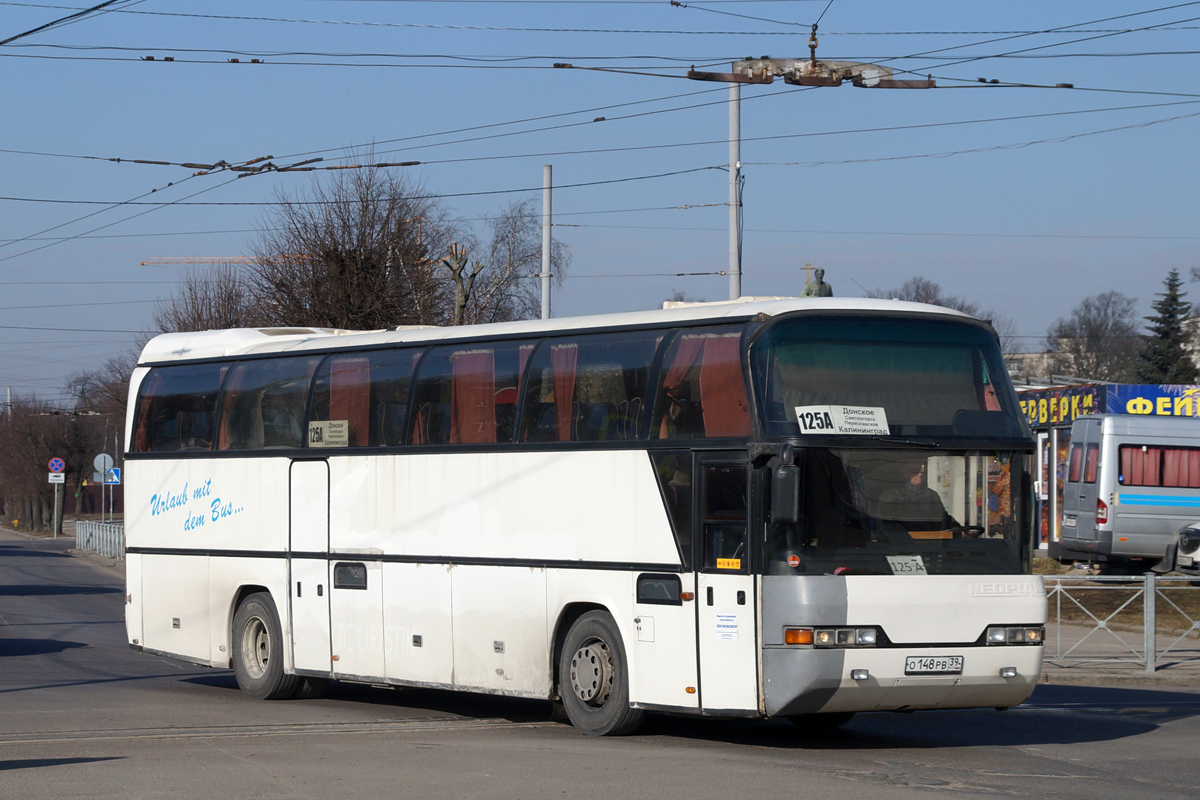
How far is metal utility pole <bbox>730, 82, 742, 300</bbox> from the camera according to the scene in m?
25.0

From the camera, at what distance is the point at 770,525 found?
1068 centimetres

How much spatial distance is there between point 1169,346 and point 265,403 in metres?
63.3

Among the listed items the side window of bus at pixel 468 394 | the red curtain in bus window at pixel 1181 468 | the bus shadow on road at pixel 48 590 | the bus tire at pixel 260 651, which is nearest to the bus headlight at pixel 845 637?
the side window of bus at pixel 468 394

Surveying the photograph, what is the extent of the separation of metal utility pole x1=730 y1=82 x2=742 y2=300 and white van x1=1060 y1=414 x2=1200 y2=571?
31.8 ft

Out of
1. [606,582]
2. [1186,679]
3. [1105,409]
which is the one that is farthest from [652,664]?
[1105,409]

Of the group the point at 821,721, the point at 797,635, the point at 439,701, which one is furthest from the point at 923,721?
the point at 439,701

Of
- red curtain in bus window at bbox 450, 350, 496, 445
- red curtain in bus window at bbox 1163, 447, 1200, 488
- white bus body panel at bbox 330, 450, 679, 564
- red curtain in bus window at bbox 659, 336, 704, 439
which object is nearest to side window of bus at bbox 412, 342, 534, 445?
red curtain in bus window at bbox 450, 350, 496, 445

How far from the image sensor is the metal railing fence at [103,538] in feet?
159

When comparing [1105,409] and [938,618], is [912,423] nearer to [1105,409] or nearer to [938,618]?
[938,618]

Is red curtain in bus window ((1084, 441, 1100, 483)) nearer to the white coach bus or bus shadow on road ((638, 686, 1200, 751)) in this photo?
bus shadow on road ((638, 686, 1200, 751))

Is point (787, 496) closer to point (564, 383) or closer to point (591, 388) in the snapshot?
point (591, 388)

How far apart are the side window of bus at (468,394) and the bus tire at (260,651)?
3.05 m

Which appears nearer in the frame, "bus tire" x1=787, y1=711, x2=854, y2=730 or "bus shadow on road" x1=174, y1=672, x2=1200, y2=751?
"bus shadow on road" x1=174, y1=672, x2=1200, y2=751

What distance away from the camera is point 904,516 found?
35.7 ft
